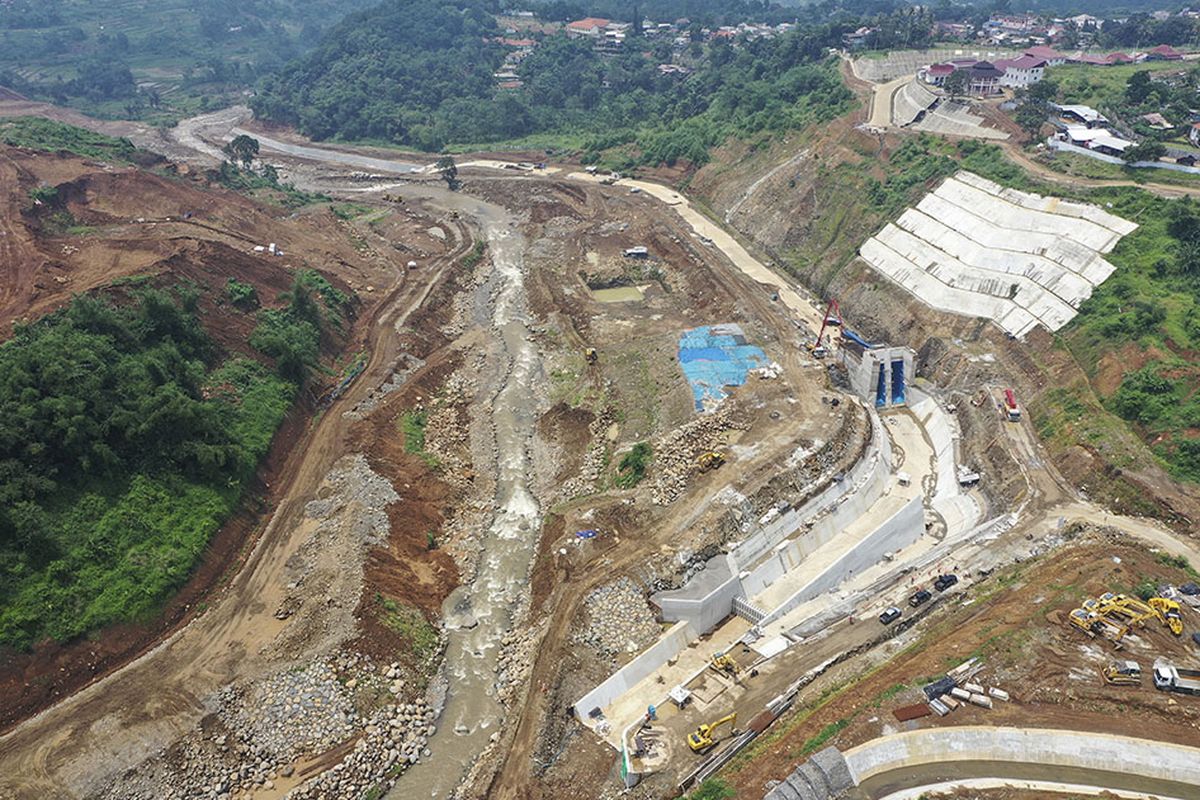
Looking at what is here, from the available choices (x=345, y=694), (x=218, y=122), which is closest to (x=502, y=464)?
(x=345, y=694)

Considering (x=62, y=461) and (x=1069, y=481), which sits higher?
(x=62, y=461)

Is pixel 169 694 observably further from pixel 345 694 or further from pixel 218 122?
pixel 218 122

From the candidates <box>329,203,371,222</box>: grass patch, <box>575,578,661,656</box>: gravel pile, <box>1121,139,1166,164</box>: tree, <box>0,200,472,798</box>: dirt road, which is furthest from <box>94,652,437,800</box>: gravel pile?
<box>1121,139,1166,164</box>: tree

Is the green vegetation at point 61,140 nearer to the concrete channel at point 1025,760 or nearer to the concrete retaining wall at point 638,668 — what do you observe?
the concrete retaining wall at point 638,668

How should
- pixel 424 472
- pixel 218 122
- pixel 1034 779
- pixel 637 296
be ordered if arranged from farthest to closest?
pixel 218 122 < pixel 637 296 < pixel 424 472 < pixel 1034 779

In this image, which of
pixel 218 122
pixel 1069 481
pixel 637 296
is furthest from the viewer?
pixel 218 122

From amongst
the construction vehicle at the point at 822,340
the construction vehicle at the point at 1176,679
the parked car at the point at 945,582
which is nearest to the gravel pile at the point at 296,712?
the parked car at the point at 945,582

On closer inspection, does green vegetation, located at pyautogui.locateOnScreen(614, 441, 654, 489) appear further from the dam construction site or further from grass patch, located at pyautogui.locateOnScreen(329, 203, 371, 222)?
grass patch, located at pyautogui.locateOnScreen(329, 203, 371, 222)

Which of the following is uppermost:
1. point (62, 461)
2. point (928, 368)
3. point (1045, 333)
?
point (62, 461)
